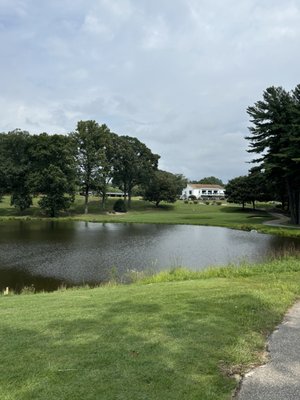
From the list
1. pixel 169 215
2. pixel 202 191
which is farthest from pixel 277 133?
pixel 202 191

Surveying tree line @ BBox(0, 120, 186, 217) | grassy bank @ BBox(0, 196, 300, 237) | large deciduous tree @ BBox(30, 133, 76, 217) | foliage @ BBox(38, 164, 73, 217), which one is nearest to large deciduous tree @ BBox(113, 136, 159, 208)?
tree line @ BBox(0, 120, 186, 217)

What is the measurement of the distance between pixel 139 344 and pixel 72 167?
6024 cm

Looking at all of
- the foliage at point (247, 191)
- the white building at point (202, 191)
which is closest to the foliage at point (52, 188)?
the foliage at point (247, 191)

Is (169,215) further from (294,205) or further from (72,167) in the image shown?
(294,205)

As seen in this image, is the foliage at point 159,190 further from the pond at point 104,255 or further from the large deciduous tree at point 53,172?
the pond at point 104,255

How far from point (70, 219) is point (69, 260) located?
117 ft

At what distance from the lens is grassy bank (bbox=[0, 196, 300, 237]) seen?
47750mm

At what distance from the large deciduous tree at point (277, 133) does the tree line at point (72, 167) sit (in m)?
29.7

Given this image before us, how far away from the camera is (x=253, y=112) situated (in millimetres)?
46469

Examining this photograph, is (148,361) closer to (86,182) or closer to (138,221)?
(138,221)

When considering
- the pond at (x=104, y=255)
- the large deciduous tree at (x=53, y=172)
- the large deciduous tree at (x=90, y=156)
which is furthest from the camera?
the large deciduous tree at (x=90, y=156)

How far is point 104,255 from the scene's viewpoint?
2431 centimetres

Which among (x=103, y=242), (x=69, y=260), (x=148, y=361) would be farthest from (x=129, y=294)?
(x=103, y=242)

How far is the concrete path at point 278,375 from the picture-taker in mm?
3947
